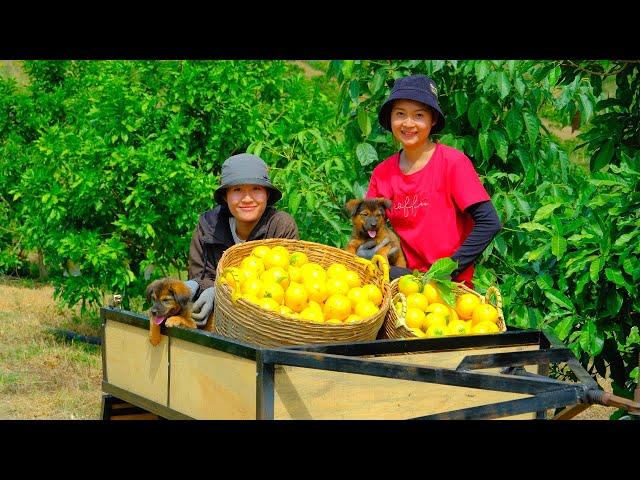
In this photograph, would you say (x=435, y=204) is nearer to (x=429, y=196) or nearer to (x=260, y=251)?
(x=429, y=196)

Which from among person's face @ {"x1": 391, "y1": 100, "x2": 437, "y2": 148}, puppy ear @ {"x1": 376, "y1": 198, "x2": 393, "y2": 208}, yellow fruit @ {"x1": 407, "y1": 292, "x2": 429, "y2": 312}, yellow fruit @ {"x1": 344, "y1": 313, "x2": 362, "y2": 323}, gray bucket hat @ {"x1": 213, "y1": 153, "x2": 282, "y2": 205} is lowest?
yellow fruit @ {"x1": 344, "y1": 313, "x2": 362, "y2": 323}

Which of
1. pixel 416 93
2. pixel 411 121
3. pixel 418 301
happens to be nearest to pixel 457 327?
pixel 418 301

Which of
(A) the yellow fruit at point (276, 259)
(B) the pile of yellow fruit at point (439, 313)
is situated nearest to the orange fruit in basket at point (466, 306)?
(B) the pile of yellow fruit at point (439, 313)

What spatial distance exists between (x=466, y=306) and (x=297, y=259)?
2.50 ft

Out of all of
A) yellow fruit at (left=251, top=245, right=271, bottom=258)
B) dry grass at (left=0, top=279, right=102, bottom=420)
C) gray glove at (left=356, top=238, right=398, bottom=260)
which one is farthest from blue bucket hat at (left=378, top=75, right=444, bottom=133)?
dry grass at (left=0, top=279, right=102, bottom=420)

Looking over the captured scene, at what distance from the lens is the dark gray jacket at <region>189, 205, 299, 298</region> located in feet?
13.9

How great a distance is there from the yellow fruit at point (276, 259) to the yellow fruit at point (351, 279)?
26 centimetres

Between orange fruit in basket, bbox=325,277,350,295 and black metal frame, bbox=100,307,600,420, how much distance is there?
428mm

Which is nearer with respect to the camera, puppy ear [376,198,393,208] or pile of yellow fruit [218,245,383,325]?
pile of yellow fruit [218,245,383,325]

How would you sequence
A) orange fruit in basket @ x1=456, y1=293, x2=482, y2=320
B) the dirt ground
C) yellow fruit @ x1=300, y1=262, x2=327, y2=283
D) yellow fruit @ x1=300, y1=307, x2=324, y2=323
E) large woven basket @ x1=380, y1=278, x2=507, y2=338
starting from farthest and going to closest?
1. the dirt ground
2. orange fruit in basket @ x1=456, y1=293, x2=482, y2=320
3. yellow fruit @ x1=300, y1=262, x2=327, y2=283
4. large woven basket @ x1=380, y1=278, x2=507, y2=338
5. yellow fruit @ x1=300, y1=307, x2=324, y2=323

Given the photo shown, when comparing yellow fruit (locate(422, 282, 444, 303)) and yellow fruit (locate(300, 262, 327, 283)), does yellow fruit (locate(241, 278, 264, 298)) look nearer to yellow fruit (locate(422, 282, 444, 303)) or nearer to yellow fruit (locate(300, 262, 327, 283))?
yellow fruit (locate(300, 262, 327, 283))

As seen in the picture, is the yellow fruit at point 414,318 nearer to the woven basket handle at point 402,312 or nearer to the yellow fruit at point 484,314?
the woven basket handle at point 402,312

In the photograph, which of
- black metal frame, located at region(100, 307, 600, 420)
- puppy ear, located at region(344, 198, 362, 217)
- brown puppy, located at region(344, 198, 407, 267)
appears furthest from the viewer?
puppy ear, located at region(344, 198, 362, 217)

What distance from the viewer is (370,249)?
163 inches
